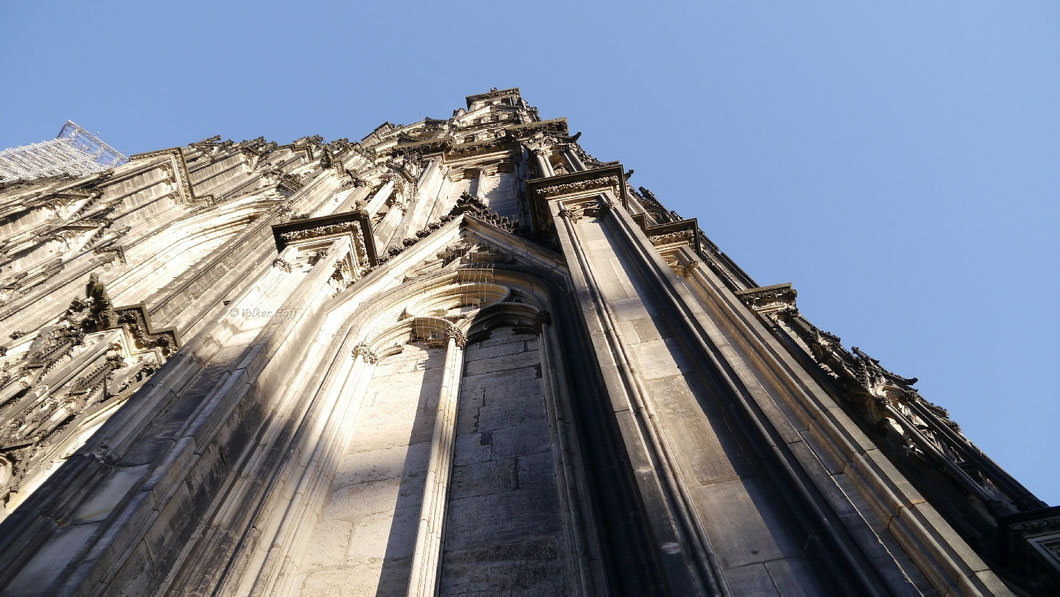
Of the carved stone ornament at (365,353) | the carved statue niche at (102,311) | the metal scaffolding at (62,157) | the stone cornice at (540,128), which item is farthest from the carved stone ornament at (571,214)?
the metal scaffolding at (62,157)

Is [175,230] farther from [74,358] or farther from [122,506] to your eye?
[122,506]

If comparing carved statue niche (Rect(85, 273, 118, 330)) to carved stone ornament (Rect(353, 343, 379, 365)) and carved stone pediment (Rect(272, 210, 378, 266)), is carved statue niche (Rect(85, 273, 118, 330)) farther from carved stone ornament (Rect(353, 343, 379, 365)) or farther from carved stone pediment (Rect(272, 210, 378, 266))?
A: carved stone ornament (Rect(353, 343, 379, 365))

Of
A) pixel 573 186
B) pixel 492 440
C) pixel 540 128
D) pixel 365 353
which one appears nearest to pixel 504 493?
pixel 492 440

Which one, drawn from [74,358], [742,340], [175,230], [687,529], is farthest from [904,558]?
[175,230]

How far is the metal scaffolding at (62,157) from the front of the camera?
133 ft

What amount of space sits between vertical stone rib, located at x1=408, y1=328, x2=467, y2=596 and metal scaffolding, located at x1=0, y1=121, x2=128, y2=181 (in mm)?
35014

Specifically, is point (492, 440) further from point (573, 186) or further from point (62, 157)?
point (62, 157)

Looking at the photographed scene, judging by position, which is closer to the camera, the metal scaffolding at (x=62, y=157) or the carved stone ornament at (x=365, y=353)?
the carved stone ornament at (x=365, y=353)

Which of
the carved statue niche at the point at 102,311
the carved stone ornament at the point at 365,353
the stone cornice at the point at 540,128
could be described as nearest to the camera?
the carved stone ornament at the point at 365,353

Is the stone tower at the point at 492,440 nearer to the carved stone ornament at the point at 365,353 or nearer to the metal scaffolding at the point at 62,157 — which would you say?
the carved stone ornament at the point at 365,353

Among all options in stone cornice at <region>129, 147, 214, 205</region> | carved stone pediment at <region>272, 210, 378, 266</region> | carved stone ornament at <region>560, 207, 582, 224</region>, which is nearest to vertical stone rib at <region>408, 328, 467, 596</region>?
carved stone ornament at <region>560, 207, 582, 224</region>

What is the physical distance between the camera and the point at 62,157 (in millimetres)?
47625

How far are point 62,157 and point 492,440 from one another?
2123 inches

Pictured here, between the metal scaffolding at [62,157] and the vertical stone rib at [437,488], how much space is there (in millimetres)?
35014
